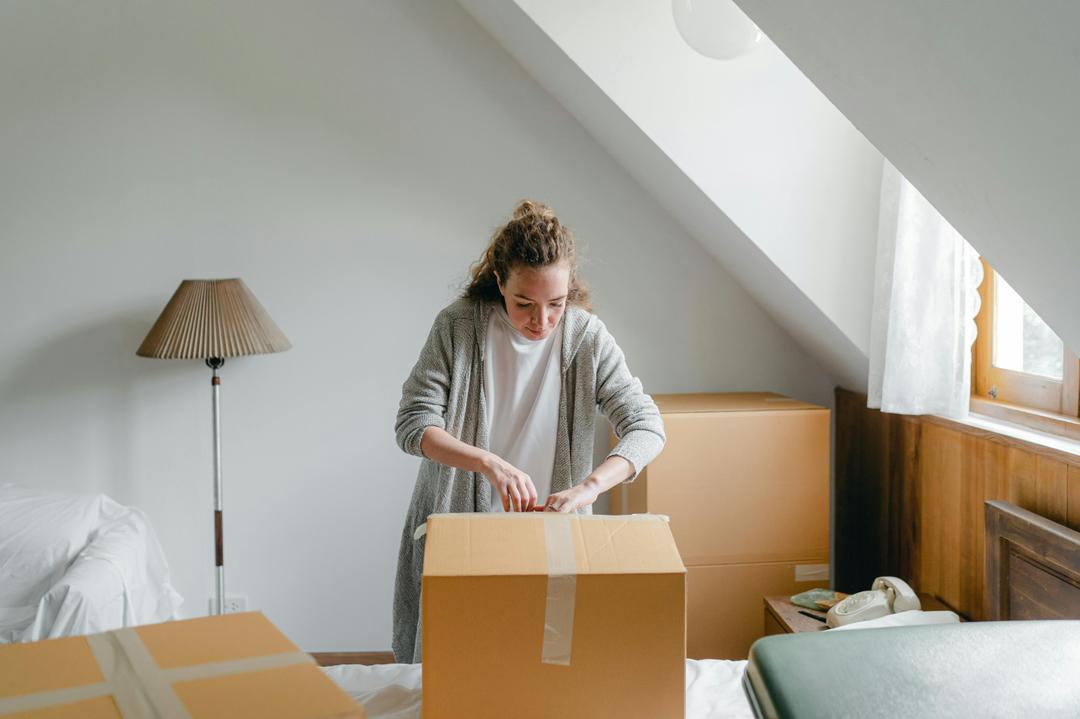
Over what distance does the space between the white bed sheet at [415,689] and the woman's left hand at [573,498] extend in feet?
1.01

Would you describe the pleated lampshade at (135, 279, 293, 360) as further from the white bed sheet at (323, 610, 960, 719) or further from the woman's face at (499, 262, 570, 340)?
the white bed sheet at (323, 610, 960, 719)

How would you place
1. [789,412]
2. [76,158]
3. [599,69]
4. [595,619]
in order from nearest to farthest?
[595,619] → [599,69] → [789,412] → [76,158]

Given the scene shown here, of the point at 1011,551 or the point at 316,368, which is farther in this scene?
the point at 316,368

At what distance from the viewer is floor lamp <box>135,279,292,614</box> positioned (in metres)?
2.68

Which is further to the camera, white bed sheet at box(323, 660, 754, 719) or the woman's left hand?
the woman's left hand

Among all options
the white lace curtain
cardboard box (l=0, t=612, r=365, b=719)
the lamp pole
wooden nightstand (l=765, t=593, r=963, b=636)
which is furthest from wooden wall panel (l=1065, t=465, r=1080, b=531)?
the lamp pole

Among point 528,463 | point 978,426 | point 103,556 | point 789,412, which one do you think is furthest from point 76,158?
point 978,426

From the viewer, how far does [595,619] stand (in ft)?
3.79

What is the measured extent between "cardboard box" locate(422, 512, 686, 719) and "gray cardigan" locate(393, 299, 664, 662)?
2.19 feet

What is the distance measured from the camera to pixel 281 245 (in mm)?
2963

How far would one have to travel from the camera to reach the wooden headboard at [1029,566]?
5.53 ft

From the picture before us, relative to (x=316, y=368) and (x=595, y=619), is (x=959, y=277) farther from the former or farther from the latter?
(x=316, y=368)

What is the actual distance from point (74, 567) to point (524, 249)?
1.35 meters

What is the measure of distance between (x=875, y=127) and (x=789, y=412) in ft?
4.71
